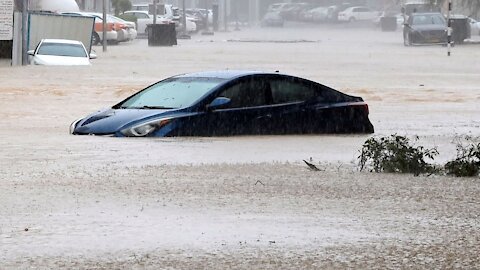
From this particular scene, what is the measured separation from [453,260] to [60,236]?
9.55 ft

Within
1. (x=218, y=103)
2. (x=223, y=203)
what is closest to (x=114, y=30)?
(x=218, y=103)

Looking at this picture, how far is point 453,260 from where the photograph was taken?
979 centimetres

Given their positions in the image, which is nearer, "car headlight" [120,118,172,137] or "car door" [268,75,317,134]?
"car headlight" [120,118,172,137]

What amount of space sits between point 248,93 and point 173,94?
1.07 m

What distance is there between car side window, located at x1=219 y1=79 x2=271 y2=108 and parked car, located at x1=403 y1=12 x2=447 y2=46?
47454 mm

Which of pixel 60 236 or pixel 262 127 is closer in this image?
pixel 60 236

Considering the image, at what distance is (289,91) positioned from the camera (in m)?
20.6

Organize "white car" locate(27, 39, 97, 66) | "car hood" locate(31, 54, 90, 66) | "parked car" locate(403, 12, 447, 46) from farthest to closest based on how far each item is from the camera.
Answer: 1. "parked car" locate(403, 12, 447, 46)
2. "white car" locate(27, 39, 97, 66)
3. "car hood" locate(31, 54, 90, 66)

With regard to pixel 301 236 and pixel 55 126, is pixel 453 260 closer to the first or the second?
pixel 301 236

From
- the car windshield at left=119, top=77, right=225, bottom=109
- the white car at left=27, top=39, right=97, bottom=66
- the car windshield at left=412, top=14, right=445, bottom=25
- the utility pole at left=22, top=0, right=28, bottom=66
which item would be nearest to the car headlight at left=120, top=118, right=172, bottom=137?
the car windshield at left=119, top=77, right=225, bottom=109

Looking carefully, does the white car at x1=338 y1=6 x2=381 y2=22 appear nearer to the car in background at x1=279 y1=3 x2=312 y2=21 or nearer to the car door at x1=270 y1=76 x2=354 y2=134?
the car in background at x1=279 y1=3 x2=312 y2=21

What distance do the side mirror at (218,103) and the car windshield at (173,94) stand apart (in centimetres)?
21

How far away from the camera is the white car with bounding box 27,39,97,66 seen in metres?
41.3

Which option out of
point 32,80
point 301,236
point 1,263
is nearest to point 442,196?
point 301,236
